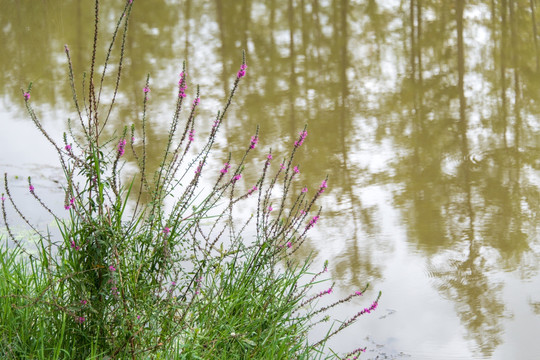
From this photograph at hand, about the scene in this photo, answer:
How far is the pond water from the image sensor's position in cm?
421

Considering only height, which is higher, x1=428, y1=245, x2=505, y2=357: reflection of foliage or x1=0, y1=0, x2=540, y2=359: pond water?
x1=0, y1=0, x2=540, y2=359: pond water

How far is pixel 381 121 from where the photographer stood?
7344 millimetres

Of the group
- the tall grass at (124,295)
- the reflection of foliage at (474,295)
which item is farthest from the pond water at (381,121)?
the tall grass at (124,295)

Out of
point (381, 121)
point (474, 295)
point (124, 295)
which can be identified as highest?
point (381, 121)

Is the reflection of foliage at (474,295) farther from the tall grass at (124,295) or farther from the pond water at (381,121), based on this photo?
the tall grass at (124,295)

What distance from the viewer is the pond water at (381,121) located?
13.8 feet

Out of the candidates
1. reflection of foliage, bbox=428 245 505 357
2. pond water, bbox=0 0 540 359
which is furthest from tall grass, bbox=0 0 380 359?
reflection of foliage, bbox=428 245 505 357

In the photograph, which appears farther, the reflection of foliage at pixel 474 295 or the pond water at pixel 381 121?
the pond water at pixel 381 121

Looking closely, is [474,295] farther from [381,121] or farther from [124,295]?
[381,121]

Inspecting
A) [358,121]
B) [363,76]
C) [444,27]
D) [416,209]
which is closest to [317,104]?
[358,121]

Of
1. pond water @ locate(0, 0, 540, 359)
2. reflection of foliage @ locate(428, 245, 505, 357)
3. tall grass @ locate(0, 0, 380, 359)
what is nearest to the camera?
tall grass @ locate(0, 0, 380, 359)

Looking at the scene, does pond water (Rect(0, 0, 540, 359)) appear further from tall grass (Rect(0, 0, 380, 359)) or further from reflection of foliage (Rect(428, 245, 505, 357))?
tall grass (Rect(0, 0, 380, 359))

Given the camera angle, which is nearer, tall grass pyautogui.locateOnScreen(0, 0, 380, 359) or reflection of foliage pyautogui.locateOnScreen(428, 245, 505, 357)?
tall grass pyautogui.locateOnScreen(0, 0, 380, 359)

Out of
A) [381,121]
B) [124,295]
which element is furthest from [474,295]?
[381,121]
